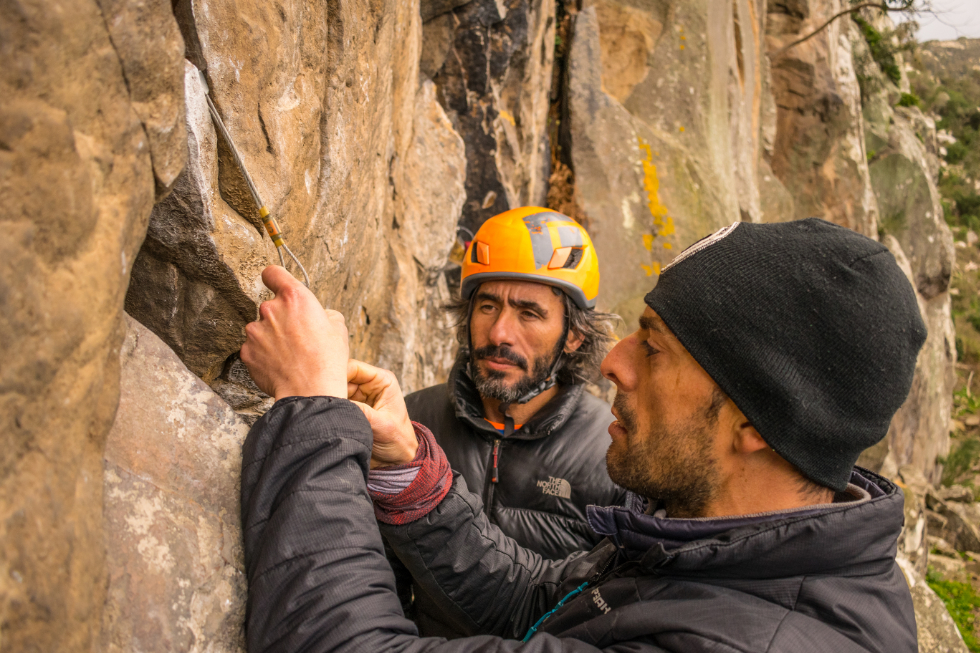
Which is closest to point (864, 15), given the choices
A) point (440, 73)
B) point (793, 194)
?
point (793, 194)

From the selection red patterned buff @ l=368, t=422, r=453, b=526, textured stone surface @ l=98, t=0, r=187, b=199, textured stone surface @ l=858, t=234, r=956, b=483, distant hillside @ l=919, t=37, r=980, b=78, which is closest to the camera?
textured stone surface @ l=98, t=0, r=187, b=199

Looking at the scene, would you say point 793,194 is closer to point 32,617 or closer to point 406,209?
point 406,209

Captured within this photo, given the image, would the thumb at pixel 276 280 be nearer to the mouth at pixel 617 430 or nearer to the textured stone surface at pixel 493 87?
the mouth at pixel 617 430

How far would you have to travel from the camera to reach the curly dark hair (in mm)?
3492

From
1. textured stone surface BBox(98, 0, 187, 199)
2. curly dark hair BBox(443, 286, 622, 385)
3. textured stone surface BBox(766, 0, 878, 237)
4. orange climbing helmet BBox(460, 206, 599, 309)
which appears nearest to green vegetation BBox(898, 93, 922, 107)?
textured stone surface BBox(766, 0, 878, 237)

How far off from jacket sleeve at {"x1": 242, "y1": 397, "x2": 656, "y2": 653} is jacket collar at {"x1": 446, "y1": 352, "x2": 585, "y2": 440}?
5.24 ft

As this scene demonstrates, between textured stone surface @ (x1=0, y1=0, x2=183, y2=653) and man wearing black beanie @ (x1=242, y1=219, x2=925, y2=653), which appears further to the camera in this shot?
man wearing black beanie @ (x1=242, y1=219, x2=925, y2=653)

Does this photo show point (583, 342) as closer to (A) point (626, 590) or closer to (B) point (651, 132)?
(A) point (626, 590)

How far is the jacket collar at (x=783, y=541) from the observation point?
4.39ft

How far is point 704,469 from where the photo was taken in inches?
62.7

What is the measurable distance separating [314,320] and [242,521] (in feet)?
1.59

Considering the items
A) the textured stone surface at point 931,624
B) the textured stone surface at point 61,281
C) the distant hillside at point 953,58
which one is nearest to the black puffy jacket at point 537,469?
the textured stone surface at point 61,281

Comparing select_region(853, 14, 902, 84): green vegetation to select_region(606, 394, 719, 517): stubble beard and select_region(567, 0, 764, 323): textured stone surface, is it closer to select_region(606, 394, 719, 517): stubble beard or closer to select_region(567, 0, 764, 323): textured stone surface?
select_region(567, 0, 764, 323): textured stone surface

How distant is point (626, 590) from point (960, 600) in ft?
42.6
